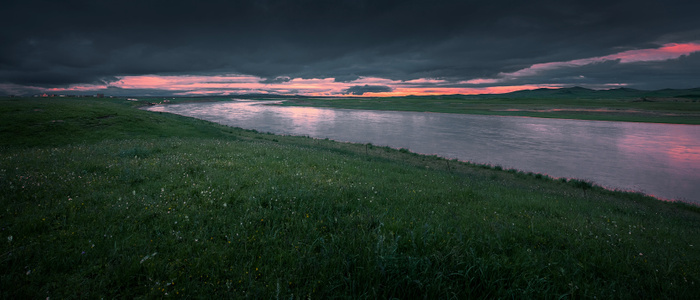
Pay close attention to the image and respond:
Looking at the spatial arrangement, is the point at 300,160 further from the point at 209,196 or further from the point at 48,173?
the point at 48,173

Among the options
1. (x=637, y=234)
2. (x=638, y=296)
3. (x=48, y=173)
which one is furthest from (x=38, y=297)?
(x=637, y=234)

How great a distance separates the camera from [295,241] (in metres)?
4.95

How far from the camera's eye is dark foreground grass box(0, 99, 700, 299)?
3795 mm

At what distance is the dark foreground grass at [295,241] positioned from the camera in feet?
12.5

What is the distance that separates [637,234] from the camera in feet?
24.6

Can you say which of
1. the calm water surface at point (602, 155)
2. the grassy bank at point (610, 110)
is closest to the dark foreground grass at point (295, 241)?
the calm water surface at point (602, 155)

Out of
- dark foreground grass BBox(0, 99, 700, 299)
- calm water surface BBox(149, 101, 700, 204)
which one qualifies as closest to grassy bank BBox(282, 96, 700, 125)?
calm water surface BBox(149, 101, 700, 204)

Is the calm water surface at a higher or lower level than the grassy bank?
lower

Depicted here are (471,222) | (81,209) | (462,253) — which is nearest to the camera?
(462,253)

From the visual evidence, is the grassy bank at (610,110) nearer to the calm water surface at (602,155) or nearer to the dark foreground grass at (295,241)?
the calm water surface at (602,155)

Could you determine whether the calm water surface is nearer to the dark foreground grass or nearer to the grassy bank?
the dark foreground grass

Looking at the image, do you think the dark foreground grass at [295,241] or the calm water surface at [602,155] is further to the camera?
the calm water surface at [602,155]

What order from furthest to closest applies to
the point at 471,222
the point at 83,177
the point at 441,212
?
1. the point at 83,177
2. the point at 441,212
3. the point at 471,222

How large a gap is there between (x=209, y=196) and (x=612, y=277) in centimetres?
878
